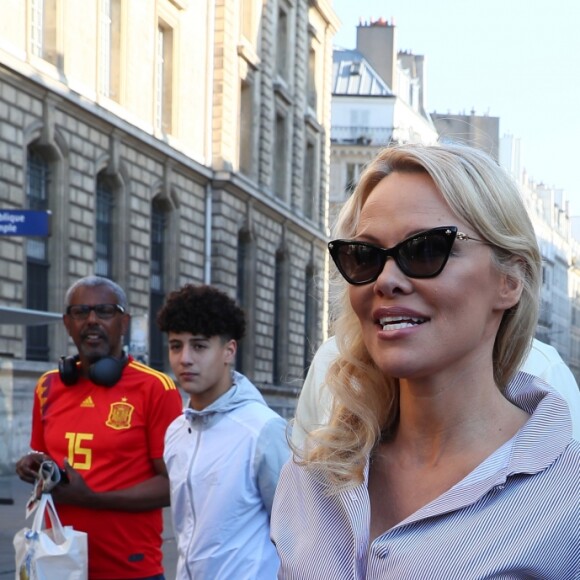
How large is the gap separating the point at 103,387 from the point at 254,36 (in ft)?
114

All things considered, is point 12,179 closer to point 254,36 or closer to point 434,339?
point 254,36

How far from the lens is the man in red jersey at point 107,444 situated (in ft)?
16.6

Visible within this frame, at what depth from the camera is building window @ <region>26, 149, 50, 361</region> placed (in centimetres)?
2502

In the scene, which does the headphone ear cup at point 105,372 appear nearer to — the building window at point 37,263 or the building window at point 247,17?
the building window at point 37,263

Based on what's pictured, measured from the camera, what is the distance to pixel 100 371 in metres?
5.32

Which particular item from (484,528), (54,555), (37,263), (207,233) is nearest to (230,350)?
(54,555)

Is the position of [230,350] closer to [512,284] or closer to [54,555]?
[54,555]

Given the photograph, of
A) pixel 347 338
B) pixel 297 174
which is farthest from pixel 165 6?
pixel 347 338

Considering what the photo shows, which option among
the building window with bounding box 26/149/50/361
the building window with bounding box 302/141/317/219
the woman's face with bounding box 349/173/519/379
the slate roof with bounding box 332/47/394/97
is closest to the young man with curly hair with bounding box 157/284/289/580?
the woman's face with bounding box 349/173/519/379

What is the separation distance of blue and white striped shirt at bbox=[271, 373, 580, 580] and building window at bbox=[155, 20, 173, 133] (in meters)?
30.9

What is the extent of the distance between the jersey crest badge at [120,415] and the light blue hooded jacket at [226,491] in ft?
0.85

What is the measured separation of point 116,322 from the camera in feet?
18.5

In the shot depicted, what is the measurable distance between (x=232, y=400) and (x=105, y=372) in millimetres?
544

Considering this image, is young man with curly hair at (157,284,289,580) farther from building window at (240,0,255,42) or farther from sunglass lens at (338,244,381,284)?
building window at (240,0,255,42)
